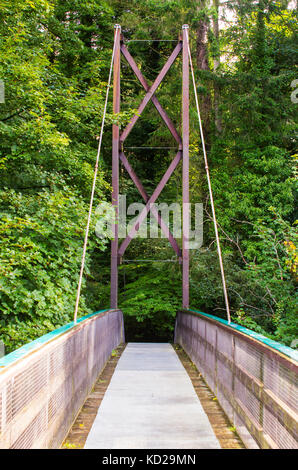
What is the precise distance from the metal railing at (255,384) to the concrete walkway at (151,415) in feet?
0.81

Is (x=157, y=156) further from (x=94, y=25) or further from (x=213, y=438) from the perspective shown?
(x=213, y=438)

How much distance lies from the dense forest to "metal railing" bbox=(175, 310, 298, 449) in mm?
4187

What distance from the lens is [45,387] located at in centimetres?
272

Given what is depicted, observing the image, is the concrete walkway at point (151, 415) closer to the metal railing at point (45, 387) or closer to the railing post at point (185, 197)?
the metal railing at point (45, 387)

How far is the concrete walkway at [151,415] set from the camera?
316cm

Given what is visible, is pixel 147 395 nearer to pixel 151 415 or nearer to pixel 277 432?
pixel 151 415

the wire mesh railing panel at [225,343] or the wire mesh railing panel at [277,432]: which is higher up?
the wire mesh railing panel at [225,343]

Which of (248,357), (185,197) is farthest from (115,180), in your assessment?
(248,357)

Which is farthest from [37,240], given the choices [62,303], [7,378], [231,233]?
[231,233]

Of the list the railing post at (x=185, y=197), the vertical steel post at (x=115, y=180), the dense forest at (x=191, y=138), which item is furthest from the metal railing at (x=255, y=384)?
the railing post at (x=185, y=197)

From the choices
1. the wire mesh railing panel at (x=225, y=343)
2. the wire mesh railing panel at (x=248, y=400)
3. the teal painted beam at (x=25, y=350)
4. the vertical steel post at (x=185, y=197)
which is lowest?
the wire mesh railing panel at (x=248, y=400)

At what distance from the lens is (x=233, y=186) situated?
15.9 m

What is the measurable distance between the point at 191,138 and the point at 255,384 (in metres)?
15.3

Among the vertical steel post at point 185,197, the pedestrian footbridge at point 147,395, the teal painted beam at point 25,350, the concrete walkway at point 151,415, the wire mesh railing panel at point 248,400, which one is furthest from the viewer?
the vertical steel post at point 185,197
